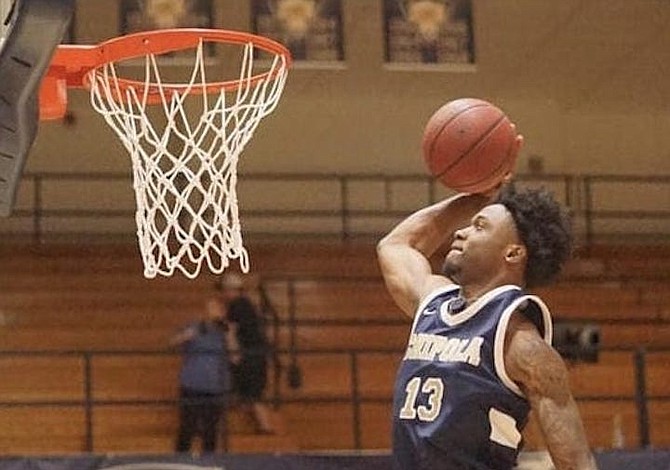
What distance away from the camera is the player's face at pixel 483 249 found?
283 centimetres

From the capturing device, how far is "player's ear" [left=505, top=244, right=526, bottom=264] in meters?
2.83

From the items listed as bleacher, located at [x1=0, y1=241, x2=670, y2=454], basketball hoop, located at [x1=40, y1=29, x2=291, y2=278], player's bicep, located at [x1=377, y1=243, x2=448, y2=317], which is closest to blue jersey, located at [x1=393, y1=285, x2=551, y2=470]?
player's bicep, located at [x1=377, y1=243, x2=448, y2=317]

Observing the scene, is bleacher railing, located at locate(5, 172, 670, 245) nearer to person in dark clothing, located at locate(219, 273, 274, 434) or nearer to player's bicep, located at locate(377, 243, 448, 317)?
person in dark clothing, located at locate(219, 273, 274, 434)

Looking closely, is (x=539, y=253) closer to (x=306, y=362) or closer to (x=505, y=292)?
(x=505, y=292)

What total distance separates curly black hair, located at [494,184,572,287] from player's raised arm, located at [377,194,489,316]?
0.36 m

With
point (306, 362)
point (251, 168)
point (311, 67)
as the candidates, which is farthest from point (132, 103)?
point (251, 168)

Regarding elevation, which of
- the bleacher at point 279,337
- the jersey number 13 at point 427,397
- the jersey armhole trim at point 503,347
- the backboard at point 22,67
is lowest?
the bleacher at point 279,337

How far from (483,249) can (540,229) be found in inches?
4.7

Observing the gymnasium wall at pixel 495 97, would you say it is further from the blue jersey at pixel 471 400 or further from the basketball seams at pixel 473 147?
the blue jersey at pixel 471 400

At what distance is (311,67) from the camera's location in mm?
9703

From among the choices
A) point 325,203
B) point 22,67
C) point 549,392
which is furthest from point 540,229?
point 325,203

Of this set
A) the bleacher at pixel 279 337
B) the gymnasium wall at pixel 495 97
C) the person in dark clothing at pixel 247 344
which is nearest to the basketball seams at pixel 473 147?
the person in dark clothing at pixel 247 344

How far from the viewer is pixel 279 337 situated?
8984mm

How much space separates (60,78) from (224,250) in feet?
2.27
